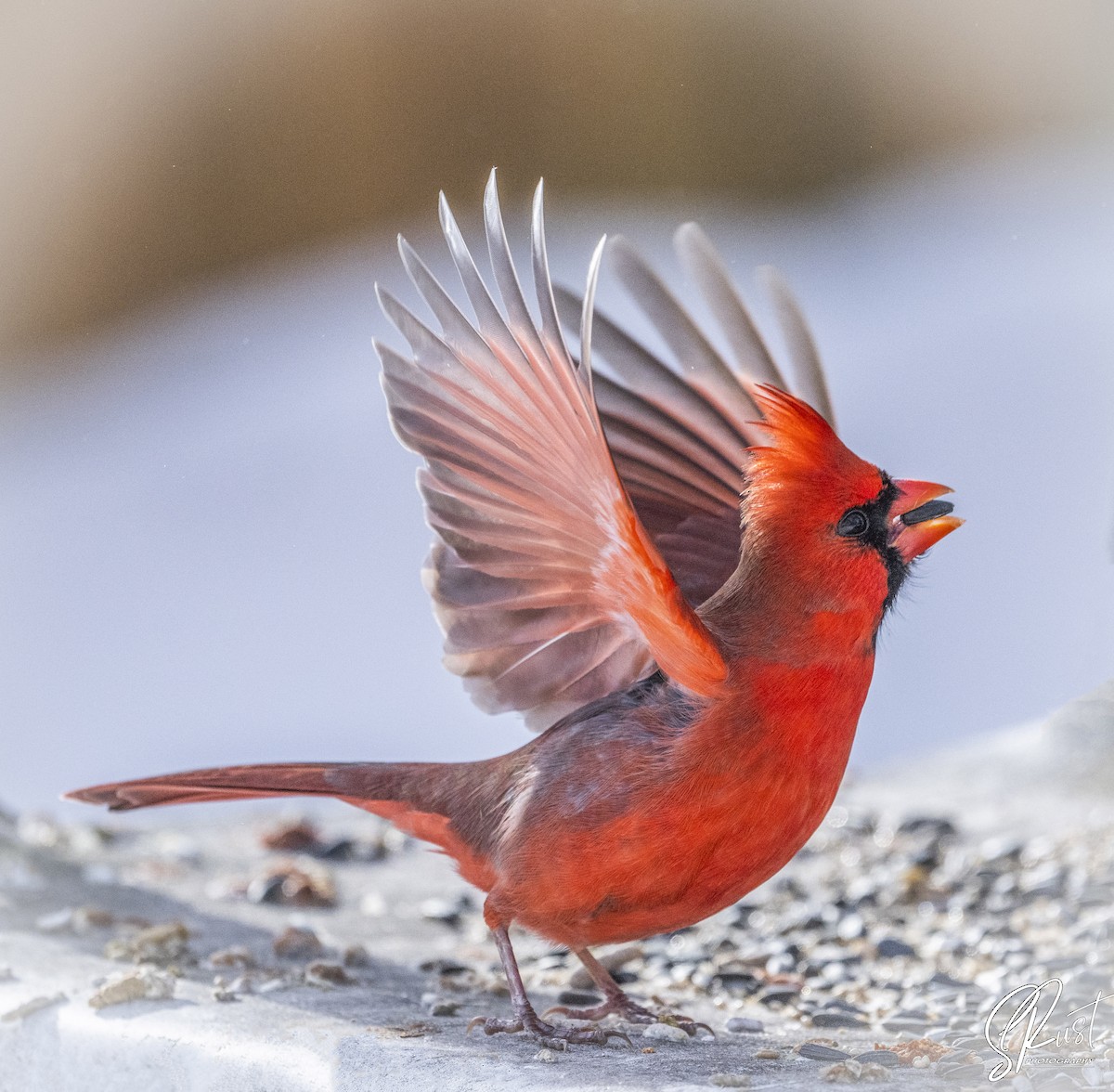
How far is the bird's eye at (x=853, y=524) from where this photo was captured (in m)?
1.46

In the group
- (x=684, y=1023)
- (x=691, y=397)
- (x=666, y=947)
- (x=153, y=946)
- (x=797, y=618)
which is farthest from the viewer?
(x=666, y=947)

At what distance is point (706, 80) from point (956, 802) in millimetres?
1587

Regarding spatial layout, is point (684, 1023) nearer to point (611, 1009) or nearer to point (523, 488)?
point (611, 1009)

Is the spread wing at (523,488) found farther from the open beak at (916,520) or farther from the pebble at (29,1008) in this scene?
the pebble at (29,1008)

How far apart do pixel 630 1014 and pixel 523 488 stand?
28.8 inches

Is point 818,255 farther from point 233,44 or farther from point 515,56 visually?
point 233,44

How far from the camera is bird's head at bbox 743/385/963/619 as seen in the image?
57.3 inches

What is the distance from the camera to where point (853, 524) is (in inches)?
57.7

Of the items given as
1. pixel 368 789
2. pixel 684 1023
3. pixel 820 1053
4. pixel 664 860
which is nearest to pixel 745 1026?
pixel 684 1023

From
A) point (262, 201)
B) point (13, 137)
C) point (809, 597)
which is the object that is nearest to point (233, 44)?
point (262, 201)

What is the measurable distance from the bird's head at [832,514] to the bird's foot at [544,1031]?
58cm

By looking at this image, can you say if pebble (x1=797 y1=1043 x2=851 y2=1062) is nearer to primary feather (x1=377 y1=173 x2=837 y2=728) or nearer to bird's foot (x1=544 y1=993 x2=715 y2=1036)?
bird's foot (x1=544 y1=993 x2=715 y2=1036)

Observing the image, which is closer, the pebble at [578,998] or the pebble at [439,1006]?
the pebble at [439,1006]

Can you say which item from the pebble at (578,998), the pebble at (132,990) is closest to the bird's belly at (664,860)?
the pebble at (578,998)
